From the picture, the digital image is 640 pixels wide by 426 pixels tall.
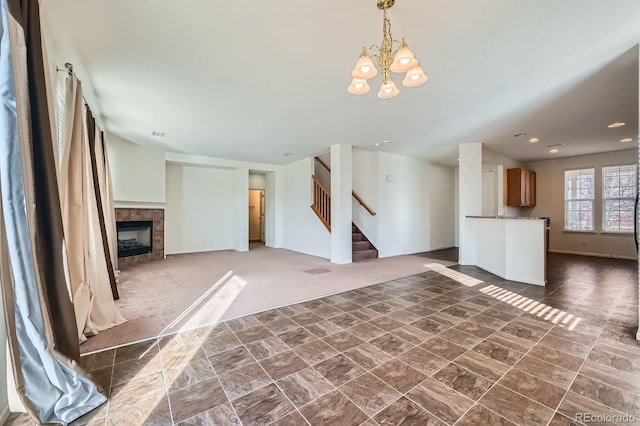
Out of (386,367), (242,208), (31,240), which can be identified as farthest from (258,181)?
(386,367)

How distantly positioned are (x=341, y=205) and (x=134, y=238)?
5104 mm

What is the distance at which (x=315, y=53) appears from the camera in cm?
257

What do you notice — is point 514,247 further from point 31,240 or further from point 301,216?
point 31,240

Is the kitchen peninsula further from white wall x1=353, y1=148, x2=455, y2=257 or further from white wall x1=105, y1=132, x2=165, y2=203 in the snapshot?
white wall x1=105, y1=132, x2=165, y2=203

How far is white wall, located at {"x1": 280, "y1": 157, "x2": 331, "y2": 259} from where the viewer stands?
707 centimetres

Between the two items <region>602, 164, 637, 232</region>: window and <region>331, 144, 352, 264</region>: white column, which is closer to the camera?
<region>331, 144, 352, 264</region>: white column

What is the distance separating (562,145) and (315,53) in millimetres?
6821

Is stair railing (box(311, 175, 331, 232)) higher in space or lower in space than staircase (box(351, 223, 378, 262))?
higher

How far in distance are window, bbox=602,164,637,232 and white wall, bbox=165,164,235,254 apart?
9949 mm

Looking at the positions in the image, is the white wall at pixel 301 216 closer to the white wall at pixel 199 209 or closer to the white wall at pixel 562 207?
the white wall at pixel 199 209

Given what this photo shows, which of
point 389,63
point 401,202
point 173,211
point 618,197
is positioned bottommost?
point 173,211

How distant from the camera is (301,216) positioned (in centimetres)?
782

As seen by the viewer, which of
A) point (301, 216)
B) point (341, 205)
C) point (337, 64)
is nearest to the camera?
point (337, 64)

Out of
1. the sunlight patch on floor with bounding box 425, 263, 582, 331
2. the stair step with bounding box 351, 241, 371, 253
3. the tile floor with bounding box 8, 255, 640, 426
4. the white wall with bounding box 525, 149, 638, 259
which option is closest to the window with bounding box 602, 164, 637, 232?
the white wall with bounding box 525, 149, 638, 259
